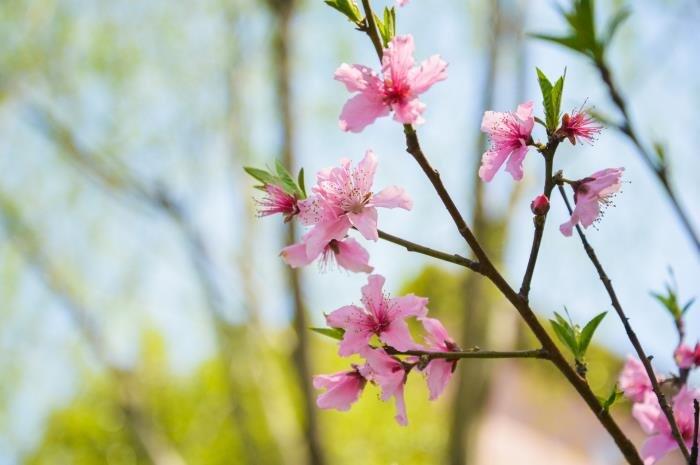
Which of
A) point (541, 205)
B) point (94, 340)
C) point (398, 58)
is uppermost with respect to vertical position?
point (398, 58)

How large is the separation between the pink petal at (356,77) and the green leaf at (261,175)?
9 centimetres

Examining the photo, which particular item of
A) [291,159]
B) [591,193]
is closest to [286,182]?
[591,193]

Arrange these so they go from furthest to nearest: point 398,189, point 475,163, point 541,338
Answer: point 475,163 < point 398,189 < point 541,338

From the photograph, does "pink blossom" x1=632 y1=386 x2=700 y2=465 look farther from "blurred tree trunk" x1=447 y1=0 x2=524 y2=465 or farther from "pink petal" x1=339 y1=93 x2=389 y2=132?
"blurred tree trunk" x1=447 y1=0 x2=524 y2=465

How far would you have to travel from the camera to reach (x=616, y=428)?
477 millimetres

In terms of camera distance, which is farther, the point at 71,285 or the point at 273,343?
the point at 71,285

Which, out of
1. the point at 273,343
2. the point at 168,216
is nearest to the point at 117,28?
the point at 168,216

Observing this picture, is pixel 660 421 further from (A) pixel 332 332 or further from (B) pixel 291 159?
(B) pixel 291 159

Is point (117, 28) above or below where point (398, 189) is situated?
above

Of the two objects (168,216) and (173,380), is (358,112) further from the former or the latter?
(173,380)

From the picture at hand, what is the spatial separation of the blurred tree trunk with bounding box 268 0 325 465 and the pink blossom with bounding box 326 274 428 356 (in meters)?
2.10

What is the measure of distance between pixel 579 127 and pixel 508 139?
0.06 m

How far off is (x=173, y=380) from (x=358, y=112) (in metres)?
7.06

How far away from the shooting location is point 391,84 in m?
0.53
